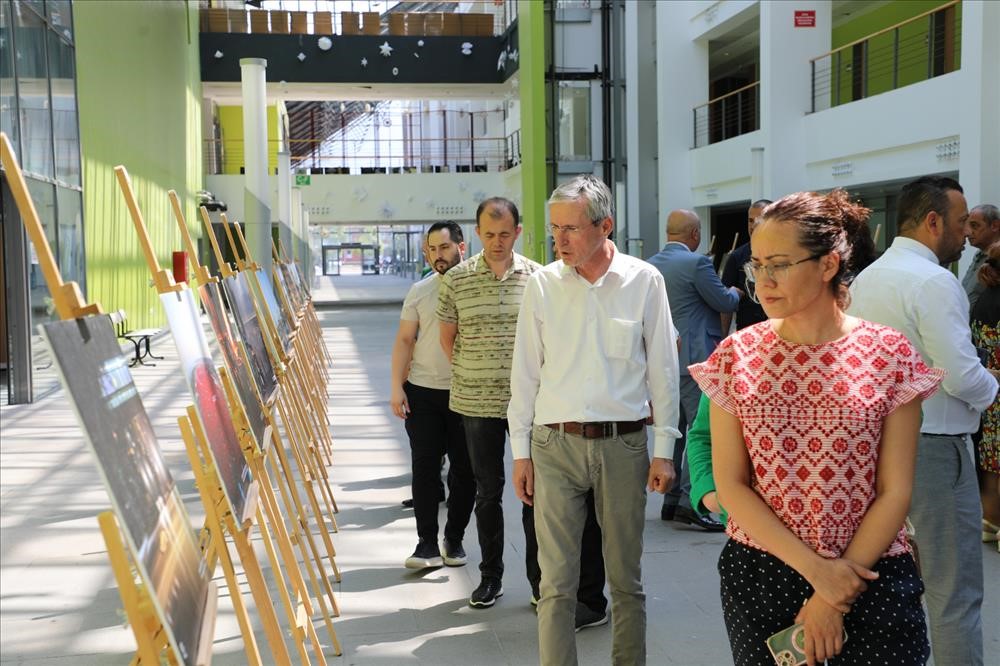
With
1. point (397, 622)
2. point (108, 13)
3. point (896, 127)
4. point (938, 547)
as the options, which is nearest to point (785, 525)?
point (938, 547)

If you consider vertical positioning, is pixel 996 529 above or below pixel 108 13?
below

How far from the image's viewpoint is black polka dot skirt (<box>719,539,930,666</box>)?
207 cm

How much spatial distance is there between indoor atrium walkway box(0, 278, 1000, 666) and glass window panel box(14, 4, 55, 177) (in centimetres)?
436

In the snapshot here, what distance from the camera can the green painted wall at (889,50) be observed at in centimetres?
1845

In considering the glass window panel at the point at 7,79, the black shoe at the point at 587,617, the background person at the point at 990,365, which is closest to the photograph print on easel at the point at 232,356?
the black shoe at the point at 587,617

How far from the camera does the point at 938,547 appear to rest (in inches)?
116

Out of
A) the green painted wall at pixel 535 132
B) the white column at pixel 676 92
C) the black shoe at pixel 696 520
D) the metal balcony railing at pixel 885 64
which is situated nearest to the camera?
the black shoe at pixel 696 520

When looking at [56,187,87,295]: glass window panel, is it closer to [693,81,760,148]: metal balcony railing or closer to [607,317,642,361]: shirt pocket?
[607,317,642,361]: shirt pocket

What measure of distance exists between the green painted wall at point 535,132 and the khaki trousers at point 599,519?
65.4 ft

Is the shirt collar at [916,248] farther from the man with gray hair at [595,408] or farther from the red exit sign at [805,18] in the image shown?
the red exit sign at [805,18]

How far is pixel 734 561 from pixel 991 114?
1015 cm

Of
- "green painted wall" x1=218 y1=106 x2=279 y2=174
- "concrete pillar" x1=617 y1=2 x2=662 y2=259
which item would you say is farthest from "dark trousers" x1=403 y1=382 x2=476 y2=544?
"green painted wall" x1=218 y1=106 x2=279 y2=174

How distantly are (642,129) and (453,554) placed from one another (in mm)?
18378

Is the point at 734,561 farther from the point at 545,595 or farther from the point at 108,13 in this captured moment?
the point at 108,13
